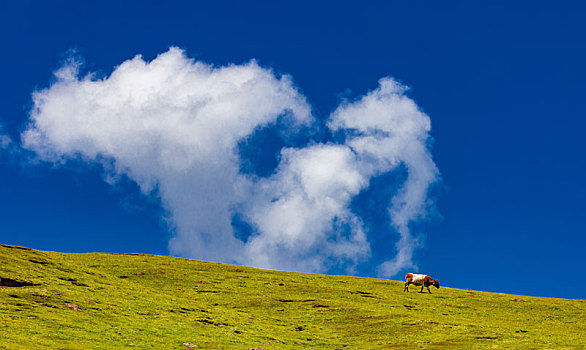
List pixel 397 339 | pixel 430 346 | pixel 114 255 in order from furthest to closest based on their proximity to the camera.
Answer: pixel 114 255, pixel 397 339, pixel 430 346

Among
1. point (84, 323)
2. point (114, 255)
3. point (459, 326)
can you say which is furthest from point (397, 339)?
point (114, 255)

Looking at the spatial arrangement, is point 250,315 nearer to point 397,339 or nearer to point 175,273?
point 397,339

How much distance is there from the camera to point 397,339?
4988 centimetres

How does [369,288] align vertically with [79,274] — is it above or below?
above

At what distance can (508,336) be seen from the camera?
48.6 meters

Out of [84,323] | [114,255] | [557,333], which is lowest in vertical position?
[84,323]

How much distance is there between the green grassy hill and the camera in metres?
45.1

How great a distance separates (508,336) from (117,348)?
36412 millimetres

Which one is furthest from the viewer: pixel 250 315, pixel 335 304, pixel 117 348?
pixel 335 304

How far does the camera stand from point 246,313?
210 ft

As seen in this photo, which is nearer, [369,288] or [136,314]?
[136,314]

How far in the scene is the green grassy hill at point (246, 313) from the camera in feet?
148

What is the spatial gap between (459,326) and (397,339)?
28.2 ft

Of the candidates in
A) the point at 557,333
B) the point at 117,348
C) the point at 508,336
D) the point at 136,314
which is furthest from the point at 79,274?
the point at 557,333
